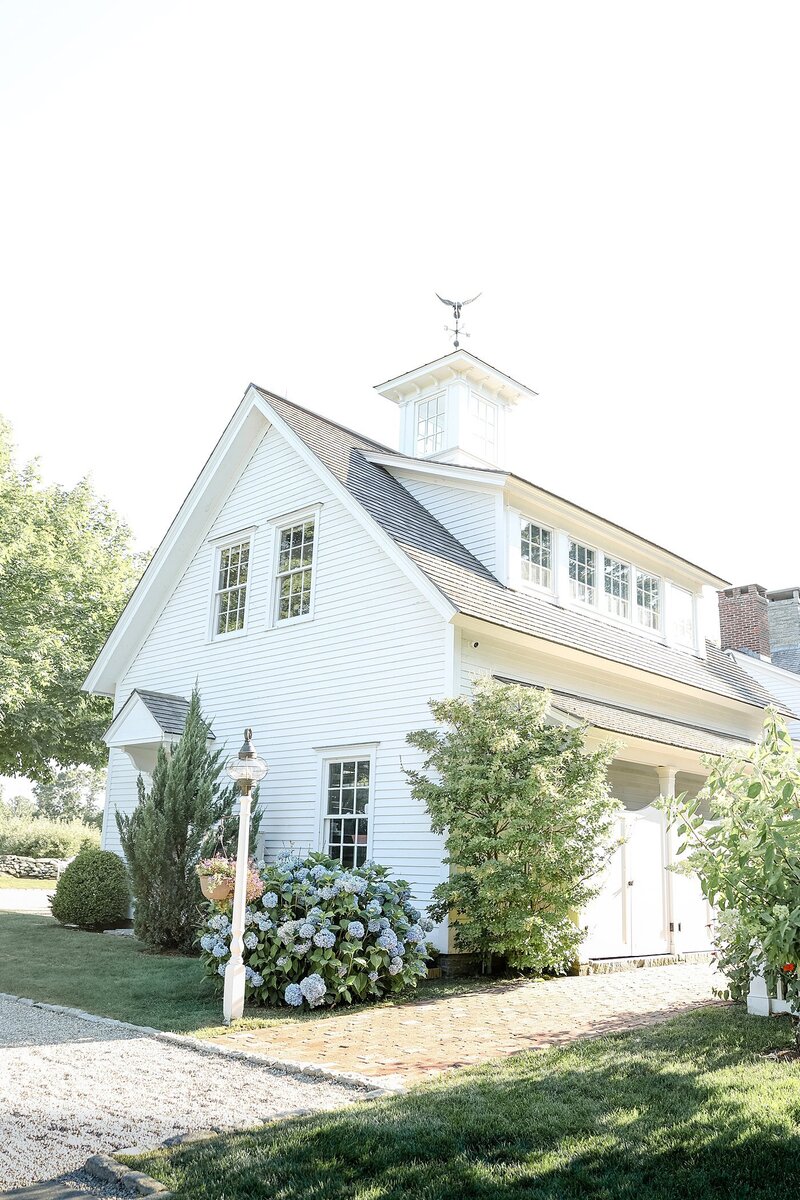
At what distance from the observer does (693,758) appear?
50.9 feet

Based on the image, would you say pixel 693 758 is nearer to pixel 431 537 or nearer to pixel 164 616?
pixel 431 537

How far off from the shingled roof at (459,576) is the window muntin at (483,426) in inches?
89.6

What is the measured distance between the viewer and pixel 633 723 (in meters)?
14.6

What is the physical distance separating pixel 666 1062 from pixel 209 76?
9623 mm

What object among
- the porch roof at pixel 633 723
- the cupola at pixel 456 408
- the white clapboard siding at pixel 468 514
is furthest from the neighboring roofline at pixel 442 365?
the porch roof at pixel 633 723

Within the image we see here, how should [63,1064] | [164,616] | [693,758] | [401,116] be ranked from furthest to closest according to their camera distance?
[164,616] < [693,758] < [401,116] < [63,1064]

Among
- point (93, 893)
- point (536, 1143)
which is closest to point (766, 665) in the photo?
point (93, 893)

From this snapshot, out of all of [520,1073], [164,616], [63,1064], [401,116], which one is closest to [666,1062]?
[520,1073]

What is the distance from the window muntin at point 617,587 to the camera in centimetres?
1744

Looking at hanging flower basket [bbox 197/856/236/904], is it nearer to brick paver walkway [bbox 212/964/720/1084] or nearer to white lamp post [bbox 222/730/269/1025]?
white lamp post [bbox 222/730/269/1025]

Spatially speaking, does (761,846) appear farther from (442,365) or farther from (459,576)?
(442,365)

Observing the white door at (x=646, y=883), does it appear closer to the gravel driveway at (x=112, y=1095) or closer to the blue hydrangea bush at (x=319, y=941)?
the blue hydrangea bush at (x=319, y=941)

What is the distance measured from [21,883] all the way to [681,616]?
22.9 metres

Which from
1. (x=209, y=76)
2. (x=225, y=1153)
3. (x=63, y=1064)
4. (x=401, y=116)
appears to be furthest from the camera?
(x=209, y=76)
